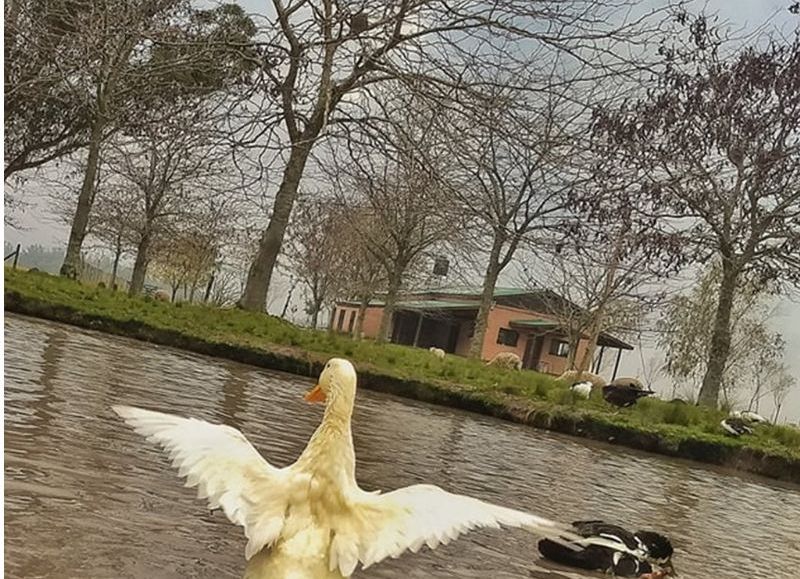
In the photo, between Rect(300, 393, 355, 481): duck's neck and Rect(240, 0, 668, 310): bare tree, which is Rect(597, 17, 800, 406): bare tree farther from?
Rect(300, 393, 355, 481): duck's neck

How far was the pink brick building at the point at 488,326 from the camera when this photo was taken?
23.2 feet

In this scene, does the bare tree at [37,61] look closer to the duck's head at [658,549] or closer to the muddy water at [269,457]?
the muddy water at [269,457]

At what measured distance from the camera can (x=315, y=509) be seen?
110 cm

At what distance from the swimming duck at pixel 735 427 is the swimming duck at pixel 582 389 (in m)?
0.73

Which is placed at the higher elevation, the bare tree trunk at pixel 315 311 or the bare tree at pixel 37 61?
the bare tree at pixel 37 61

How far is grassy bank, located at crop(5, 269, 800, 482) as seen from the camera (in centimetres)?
463

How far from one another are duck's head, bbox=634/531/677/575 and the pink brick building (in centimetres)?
419

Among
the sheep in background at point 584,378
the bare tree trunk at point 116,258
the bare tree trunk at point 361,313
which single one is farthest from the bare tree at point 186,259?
the sheep in background at point 584,378

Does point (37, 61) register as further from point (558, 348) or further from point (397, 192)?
point (558, 348)

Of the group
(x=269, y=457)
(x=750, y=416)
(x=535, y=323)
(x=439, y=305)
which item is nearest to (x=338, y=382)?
(x=269, y=457)

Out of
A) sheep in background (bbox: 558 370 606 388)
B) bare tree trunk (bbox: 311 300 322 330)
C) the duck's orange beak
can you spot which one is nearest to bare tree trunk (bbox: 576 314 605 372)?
sheep in background (bbox: 558 370 606 388)

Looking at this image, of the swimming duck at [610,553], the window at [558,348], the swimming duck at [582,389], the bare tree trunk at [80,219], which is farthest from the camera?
the window at [558,348]

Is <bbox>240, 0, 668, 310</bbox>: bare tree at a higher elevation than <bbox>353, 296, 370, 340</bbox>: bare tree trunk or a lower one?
higher

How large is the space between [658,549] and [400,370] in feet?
9.44
